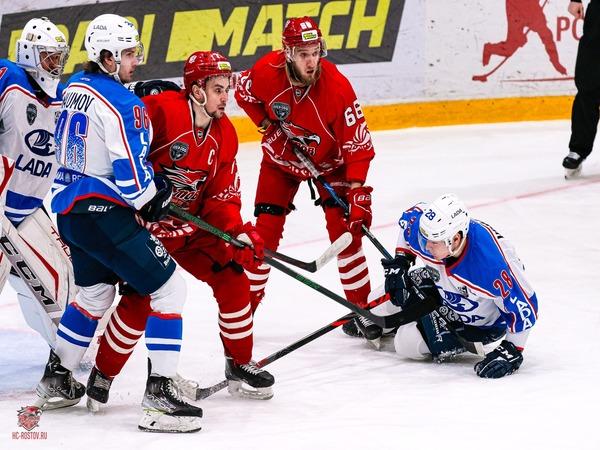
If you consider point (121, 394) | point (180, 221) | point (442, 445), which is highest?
point (180, 221)

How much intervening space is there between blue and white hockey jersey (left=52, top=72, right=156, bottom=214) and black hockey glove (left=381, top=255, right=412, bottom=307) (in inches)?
42.4

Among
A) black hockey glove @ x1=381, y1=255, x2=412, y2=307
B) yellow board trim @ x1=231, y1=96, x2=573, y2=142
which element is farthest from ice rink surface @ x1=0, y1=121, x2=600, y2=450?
yellow board trim @ x1=231, y1=96, x2=573, y2=142

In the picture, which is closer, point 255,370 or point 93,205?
point 93,205

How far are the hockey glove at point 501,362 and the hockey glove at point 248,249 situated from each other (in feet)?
2.74

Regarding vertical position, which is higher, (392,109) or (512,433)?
(392,109)

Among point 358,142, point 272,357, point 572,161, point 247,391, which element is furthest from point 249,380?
point 572,161

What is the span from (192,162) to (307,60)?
837 millimetres

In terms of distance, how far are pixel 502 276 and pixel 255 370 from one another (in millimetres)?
863

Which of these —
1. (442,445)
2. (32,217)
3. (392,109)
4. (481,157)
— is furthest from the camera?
(392,109)

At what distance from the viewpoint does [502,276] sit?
3799 mm

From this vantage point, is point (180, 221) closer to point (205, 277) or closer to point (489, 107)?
point (205, 277)

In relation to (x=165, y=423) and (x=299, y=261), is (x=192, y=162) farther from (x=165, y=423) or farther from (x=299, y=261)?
(x=165, y=423)

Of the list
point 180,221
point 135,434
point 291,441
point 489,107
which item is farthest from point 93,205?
point 489,107

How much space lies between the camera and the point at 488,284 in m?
3.82
